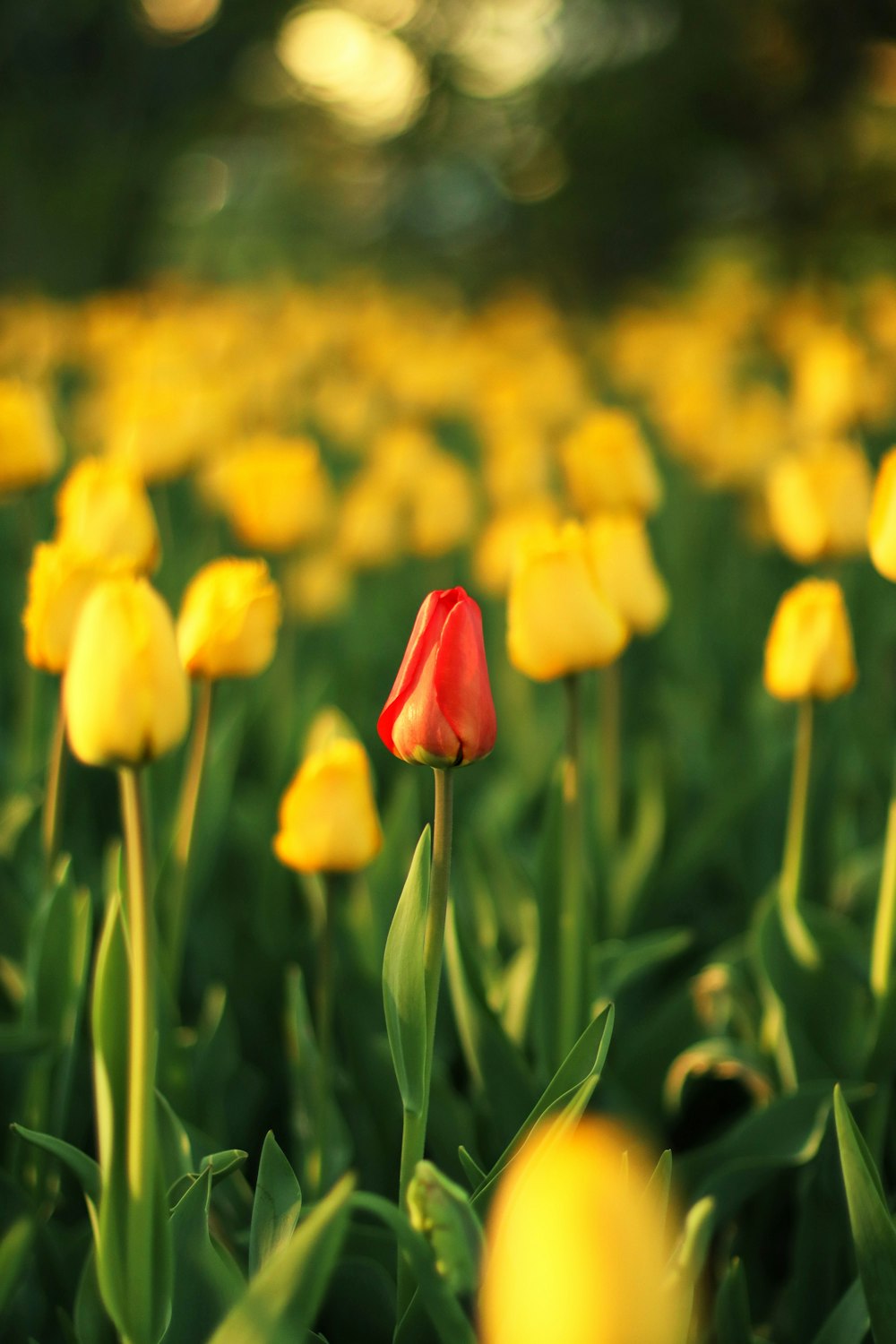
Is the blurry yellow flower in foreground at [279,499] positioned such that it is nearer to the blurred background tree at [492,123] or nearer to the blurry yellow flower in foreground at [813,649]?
the blurry yellow flower in foreground at [813,649]

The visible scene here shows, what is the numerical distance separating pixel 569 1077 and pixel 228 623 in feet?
1.93

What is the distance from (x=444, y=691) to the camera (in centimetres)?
93

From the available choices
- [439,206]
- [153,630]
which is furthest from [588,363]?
[153,630]

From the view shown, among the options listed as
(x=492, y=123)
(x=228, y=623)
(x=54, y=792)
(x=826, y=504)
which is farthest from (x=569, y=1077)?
(x=492, y=123)

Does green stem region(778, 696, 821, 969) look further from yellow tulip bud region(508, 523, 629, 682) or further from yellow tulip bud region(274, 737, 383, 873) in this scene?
yellow tulip bud region(274, 737, 383, 873)

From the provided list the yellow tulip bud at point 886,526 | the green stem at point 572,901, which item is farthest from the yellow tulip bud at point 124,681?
the yellow tulip bud at point 886,526

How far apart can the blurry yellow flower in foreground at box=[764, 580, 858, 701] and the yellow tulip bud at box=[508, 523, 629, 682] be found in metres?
0.27

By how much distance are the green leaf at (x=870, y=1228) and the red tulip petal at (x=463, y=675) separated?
401 mm

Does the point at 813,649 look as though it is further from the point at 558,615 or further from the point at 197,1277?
the point at 197,1277

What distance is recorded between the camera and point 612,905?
180 centimetres

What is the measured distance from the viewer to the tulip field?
2.86 feet

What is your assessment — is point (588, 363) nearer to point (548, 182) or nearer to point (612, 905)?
point (548, 182)

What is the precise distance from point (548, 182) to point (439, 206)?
1393mm

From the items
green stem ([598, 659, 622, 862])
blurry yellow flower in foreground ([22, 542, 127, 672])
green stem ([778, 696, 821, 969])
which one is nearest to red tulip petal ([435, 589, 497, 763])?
blurry yellow flower in foreground ([22, 542, 127, 672])
